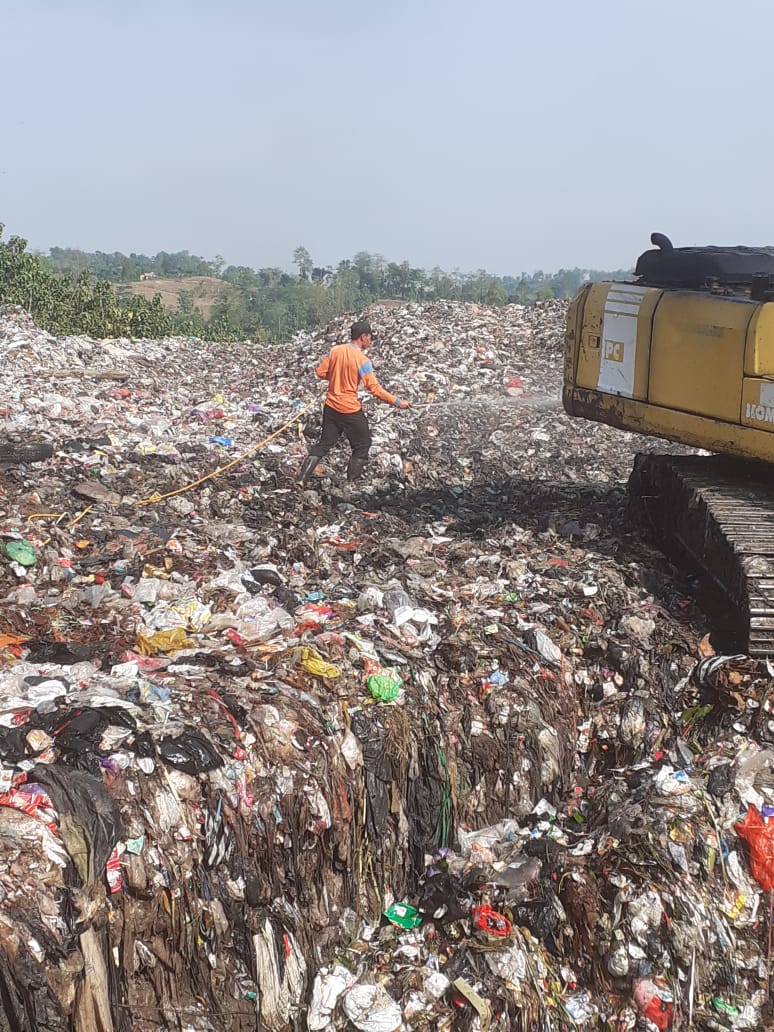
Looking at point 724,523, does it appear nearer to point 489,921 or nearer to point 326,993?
point 489,921

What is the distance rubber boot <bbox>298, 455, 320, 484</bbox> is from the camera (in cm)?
795

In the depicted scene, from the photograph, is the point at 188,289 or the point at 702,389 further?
the point at 188,289

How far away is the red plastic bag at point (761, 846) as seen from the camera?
364 cm

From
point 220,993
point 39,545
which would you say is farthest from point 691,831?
point 39,545

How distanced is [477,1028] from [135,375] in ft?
39.2

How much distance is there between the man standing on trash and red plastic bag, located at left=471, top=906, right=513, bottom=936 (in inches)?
176

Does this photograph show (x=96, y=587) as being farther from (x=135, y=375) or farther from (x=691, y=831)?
(x=135, y=375)

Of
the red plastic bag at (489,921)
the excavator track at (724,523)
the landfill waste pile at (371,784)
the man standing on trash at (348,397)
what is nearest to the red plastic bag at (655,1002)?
the landfill waste pile at (371,784)

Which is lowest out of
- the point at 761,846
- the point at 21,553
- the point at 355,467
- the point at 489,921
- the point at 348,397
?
the point at 489,921

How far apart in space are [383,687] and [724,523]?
2.04 metres

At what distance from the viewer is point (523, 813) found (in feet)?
13.6

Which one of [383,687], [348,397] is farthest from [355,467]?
[383,687]

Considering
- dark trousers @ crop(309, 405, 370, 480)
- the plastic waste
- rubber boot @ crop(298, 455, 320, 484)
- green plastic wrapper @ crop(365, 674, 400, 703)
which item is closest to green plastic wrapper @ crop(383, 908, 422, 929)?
the plastic waste

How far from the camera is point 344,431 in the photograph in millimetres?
8086
